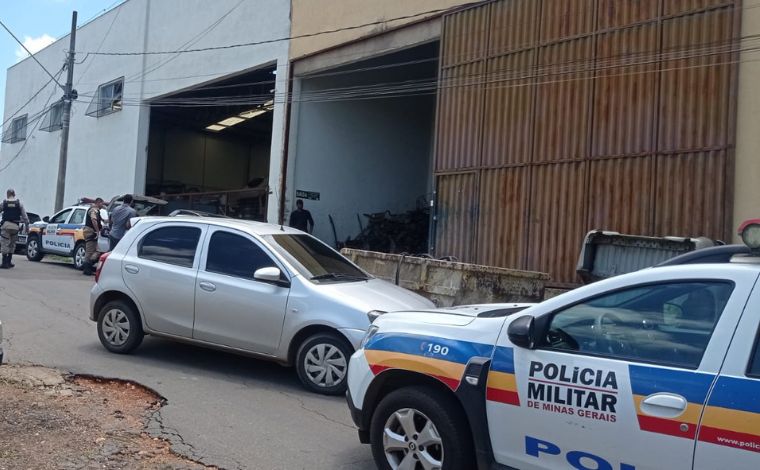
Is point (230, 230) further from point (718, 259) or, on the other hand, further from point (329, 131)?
point (329, 131)

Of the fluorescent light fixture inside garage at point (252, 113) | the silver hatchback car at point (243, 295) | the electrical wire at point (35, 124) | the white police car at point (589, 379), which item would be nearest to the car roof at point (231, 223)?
the silver hatchback car at point (243, 295)

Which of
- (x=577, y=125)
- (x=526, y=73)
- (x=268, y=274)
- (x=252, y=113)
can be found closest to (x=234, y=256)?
(x=268, y=274)

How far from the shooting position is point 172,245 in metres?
7.57

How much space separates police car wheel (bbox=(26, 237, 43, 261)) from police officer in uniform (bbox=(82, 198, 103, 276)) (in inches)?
140

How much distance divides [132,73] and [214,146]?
34.2 ft

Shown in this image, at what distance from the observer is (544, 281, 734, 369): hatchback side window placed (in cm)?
323

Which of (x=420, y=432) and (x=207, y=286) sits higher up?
(x=207, y=286)

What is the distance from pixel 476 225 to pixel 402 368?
889cm

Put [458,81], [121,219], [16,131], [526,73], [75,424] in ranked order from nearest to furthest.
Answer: [75,424] → [526,73] → [458,81] → [121,219] → [16,131]

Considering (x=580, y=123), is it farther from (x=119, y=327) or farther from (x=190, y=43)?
(x=190, y=43)

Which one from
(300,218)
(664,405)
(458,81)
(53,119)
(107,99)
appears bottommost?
(664,405)

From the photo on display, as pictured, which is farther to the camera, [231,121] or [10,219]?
[231,121]

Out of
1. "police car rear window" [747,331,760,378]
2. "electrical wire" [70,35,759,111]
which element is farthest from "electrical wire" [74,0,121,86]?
"police car rear window" [747,331,760,378]

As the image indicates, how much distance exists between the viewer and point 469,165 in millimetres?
13070
